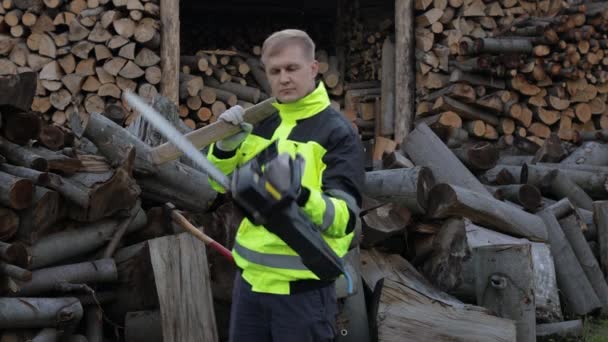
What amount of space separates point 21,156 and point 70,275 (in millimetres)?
691

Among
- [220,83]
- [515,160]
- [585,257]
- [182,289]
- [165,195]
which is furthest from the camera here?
[220,83]

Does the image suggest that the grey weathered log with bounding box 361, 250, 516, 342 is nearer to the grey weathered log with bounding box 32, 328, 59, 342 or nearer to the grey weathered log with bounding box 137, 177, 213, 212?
the grey weathered log with bounding box 137, 177, 213, 212

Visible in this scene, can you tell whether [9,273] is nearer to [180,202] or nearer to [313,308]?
[180,202]

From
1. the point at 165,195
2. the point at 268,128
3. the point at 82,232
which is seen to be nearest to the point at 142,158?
the point at 165,195

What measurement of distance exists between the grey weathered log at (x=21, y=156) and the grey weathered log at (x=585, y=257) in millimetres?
3595

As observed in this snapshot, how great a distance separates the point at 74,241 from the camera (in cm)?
424

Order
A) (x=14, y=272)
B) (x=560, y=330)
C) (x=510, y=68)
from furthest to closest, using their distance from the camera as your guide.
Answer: (x=510, y=68), (x=560, y=330), (x=14, y=272)

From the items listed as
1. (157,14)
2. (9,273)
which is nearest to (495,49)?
(157,14)

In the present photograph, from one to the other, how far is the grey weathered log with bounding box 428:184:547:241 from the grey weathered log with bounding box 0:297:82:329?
7.64 feet

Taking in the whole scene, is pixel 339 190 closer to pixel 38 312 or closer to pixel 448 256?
pixel 38 312

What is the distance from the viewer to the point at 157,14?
780cm

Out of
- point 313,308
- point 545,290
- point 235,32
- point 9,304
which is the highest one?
point 235,32

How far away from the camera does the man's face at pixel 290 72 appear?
2.66 metres

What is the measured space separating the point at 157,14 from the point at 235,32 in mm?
3319
